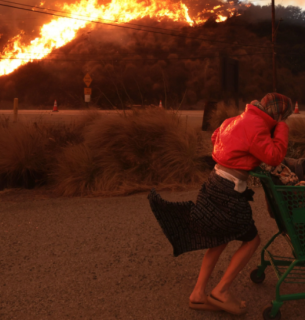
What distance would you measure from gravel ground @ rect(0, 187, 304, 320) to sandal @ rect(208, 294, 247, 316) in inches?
3.3

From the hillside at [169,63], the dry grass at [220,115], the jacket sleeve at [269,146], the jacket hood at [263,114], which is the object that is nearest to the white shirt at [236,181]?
the jacket sleeve at [269,146]

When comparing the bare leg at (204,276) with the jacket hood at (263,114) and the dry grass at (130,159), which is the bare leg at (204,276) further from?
the dry grass at (130,159)

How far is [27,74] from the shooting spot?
50156 mm

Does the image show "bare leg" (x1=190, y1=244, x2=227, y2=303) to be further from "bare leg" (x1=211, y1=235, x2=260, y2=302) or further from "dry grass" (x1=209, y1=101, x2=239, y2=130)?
"dry grass" (x1=209, y1=101, x2=239, y2=130)

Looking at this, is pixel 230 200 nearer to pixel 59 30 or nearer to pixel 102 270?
pixel 102 270

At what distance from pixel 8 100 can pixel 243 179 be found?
48.3 m

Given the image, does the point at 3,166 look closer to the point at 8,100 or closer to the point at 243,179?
the point at 243,179

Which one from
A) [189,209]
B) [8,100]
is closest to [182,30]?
[8,100]

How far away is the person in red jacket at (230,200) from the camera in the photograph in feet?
8.88

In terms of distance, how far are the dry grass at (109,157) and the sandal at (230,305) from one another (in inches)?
140

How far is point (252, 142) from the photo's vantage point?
8.82ft

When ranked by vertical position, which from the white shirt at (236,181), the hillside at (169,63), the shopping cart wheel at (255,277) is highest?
the hillside at (169,63)

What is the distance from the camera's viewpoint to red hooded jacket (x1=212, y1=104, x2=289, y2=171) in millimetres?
2654

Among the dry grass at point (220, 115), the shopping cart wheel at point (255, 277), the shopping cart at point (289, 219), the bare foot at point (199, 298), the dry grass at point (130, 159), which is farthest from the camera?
the dry grass at point (220, 115)
